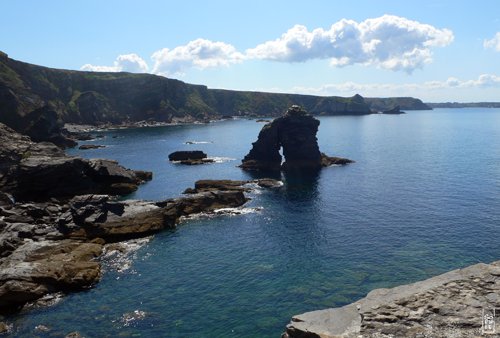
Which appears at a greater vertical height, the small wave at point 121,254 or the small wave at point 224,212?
the small wave at point 224,212

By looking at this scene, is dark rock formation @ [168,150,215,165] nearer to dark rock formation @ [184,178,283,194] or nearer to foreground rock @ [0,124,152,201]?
foreground rock @ [0,124,152,201]

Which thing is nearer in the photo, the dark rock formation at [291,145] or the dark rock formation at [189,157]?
the dark rock formation at [291,145]

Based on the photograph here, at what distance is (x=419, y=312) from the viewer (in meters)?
22.0

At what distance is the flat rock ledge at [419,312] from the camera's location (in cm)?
2056

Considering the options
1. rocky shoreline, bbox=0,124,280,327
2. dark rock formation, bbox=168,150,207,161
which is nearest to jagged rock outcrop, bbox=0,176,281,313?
rocky shoreline, bbox=0,124,280,327

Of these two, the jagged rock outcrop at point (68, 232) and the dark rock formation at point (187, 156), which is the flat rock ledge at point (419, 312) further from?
the dark rock formation at point (187, 156)

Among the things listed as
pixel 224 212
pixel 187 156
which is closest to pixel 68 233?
pixel 224 212

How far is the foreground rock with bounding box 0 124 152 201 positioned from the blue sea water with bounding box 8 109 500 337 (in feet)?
23.0

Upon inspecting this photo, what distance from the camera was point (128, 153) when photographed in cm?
15512

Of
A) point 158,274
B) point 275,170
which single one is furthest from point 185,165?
point 158,274

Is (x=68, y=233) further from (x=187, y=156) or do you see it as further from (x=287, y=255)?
(x=187, y=156)

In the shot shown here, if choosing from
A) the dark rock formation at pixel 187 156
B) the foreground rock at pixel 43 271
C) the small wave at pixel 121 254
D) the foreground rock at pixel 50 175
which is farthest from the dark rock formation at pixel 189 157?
the foreground rock at pixel 43 271

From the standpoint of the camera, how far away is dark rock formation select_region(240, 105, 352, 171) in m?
116

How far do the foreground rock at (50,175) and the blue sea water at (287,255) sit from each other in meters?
7.02
